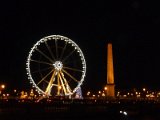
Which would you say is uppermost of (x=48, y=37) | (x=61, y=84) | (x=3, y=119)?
(x=48, y=37)

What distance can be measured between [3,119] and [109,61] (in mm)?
26151

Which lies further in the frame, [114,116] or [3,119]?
[114,116]

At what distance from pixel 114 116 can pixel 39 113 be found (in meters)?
9.16

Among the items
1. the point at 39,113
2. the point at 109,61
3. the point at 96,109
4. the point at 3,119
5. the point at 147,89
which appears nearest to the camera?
the point at 3,119

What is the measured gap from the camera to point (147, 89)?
16488 cm

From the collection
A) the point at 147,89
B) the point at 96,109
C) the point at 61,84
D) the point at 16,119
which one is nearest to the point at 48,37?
the point at 61,84

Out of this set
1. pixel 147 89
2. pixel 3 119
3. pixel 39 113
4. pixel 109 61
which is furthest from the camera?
pixel 147 89

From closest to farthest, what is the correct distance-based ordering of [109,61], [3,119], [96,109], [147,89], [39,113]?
[3,119], [39,113], [96,109], [109,61], [147,89]

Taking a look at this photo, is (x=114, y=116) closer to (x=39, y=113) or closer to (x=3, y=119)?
(x=39, y=113)

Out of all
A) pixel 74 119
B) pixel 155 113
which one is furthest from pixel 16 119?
pixel 155 113

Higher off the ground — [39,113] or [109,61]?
[109,61]

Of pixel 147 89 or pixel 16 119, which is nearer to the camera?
pixel 16 119

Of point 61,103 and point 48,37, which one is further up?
point 48,37

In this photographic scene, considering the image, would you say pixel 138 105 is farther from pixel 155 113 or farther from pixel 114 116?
pixel 114 116
